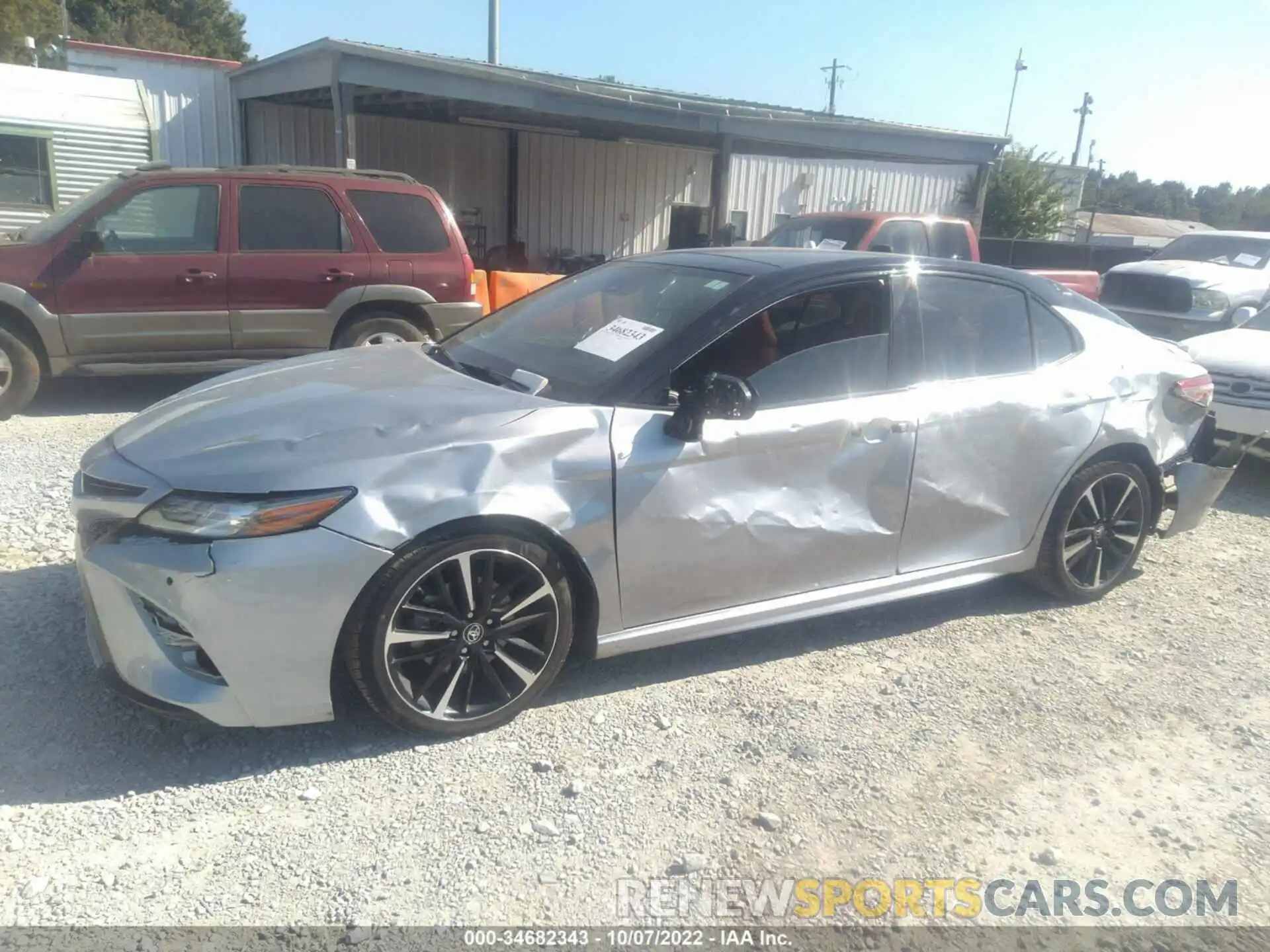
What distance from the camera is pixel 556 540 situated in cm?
317

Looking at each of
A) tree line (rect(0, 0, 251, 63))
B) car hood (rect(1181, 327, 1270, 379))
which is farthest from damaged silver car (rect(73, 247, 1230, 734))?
tree line (rect(0, 0, 251, 63))

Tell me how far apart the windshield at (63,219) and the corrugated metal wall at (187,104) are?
637 centimetres

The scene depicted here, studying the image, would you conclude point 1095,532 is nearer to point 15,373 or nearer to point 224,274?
point 224,274

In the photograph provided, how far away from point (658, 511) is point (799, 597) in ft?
2.57

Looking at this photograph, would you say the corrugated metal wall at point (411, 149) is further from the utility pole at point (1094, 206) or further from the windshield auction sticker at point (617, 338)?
the utility pole at point (1094, 206)

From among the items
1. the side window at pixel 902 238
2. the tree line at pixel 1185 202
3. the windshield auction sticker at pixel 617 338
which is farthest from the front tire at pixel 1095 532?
the tree line at pixel 1185 202

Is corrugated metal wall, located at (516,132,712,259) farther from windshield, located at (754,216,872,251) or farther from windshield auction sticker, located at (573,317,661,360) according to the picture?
windshield auction sticker, located at (573,317,661,360)

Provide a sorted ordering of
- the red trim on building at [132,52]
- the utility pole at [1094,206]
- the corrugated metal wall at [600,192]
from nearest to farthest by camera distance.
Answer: the red trim on building at [132,52] < the corrugated metal wall at [600,192] < the utility pole at [1094,206]

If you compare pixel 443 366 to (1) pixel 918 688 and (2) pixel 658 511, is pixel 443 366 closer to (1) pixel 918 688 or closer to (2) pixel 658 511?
(2) pixel 658 511

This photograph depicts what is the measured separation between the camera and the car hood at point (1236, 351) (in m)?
6.83

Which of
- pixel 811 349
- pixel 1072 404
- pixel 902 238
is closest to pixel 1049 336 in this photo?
pixel 1072 404

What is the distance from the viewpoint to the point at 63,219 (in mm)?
7188

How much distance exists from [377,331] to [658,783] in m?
5.92

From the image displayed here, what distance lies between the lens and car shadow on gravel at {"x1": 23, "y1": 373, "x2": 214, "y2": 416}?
763cm
